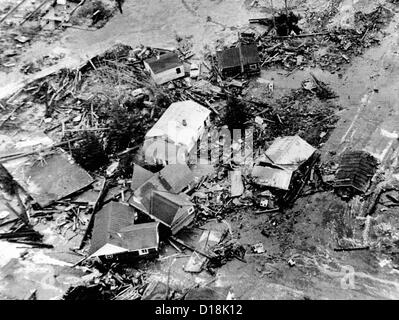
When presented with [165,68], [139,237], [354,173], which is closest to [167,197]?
[139,237]

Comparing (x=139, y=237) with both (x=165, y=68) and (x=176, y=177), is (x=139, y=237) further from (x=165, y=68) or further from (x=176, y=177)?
(x=165, y=68)

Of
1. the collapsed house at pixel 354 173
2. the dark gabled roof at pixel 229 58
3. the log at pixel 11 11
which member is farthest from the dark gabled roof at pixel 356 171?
the log at pixel 11 11

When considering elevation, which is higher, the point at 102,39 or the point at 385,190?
the point at 102,39

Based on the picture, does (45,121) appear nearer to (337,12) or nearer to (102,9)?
(102,9)

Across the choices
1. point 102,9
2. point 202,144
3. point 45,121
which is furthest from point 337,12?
point 45,121

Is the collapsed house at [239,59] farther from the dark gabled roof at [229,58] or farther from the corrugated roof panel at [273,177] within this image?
the corrugated roof panel at [273,177]
